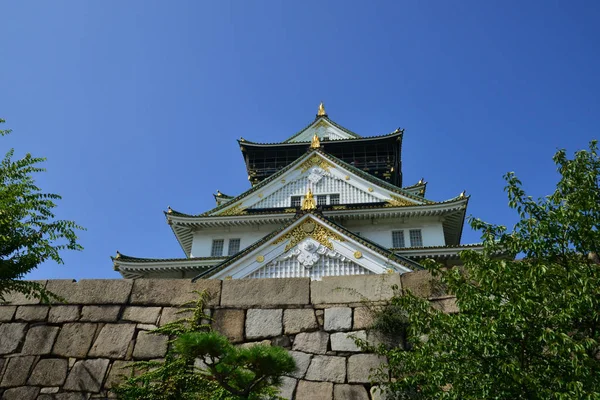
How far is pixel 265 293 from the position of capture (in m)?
6.53

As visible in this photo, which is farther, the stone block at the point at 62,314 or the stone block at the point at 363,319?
the stone block at the point at 62,314

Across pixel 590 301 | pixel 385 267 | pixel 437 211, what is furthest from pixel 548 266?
pixel 437 211

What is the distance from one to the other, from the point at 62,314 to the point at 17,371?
33.2 inches

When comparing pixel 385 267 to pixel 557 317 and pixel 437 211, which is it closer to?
pixel 437 211

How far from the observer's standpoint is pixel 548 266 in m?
4.71

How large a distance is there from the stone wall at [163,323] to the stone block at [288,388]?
12 millimetres

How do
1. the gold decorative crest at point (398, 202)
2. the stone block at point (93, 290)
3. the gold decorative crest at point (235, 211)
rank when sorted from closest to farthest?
1. the stone block at point (93, 290)
2. the gold decorative crest at point (398, 202)
3. the gold decorative crest at point (235, 211)

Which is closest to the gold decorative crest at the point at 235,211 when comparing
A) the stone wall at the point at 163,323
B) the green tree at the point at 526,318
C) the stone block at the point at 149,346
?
the stone wall at the point at 163,323

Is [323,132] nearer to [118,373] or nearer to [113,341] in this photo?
[113,341]

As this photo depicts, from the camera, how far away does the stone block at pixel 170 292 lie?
259 inches

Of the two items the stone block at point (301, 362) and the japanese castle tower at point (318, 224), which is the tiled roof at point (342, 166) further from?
the stone block at point (301, 362)

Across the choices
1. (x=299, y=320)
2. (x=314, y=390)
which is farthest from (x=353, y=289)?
(x=314, y=390)

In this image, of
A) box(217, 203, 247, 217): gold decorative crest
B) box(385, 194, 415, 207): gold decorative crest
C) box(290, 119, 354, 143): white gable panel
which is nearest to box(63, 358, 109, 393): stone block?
box(217, 203, 247, 217): gold decorative crest

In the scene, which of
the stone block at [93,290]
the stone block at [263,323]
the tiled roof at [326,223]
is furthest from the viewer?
the tiled roof at [326,223]
